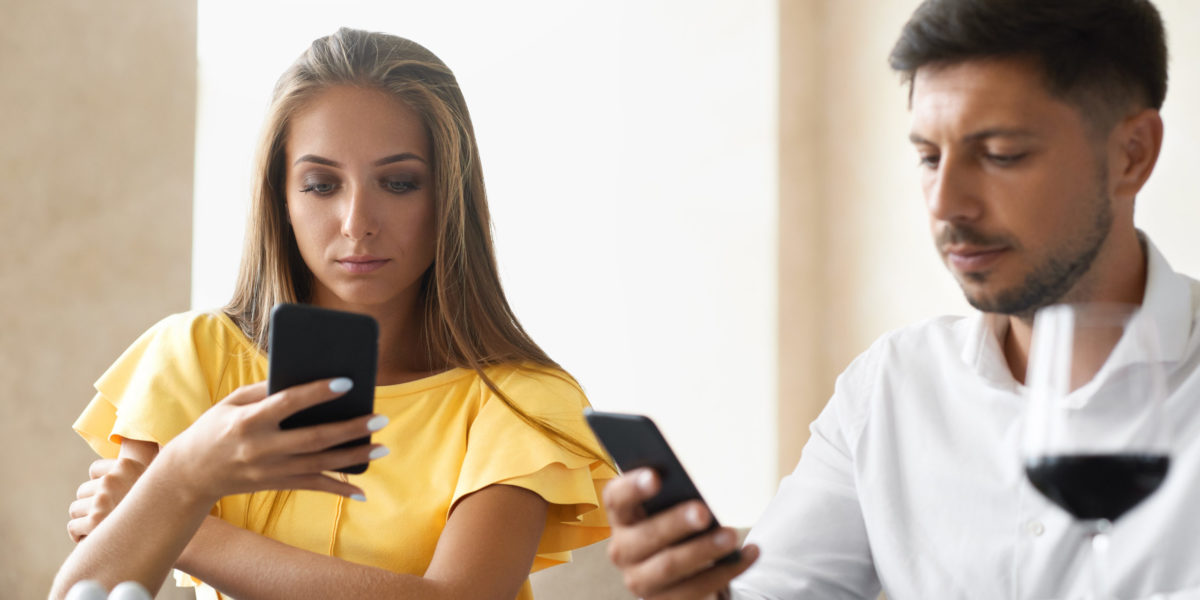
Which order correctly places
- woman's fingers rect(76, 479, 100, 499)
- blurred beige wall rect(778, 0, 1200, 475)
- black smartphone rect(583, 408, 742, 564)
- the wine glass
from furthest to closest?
blurred beige wall rect(778, 0, 1200, 475) → woman's fingers rect(76, 479, 100, 499) → black smartphone rect(583, 408, 742, 564) → the wine glass

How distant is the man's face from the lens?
46.2 inches

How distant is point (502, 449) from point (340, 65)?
635 mm

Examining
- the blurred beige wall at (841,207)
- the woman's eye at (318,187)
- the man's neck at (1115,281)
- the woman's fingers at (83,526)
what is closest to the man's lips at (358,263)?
the woman's eye at (318,187)

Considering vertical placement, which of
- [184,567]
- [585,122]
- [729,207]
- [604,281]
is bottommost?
[184,567]

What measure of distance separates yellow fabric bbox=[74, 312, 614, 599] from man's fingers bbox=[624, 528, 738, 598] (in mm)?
525

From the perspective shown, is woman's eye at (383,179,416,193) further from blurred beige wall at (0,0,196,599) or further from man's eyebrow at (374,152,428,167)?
blurred beige wall at (0,0,196,599)

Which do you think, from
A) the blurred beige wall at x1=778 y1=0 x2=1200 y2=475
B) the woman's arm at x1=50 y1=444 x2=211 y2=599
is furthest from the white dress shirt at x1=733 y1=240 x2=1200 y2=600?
the blurred beige wall at x1=778 y1=0 x2=1200 y2=475

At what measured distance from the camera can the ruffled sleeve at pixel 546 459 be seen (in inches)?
58.4

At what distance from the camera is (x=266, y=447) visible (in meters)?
1.08

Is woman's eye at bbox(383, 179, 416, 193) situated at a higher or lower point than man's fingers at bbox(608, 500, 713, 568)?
higher

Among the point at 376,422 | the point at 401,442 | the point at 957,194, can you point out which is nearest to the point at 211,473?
the point at 376,422

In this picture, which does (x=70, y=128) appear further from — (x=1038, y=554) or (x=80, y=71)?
(x=1038, y=554)

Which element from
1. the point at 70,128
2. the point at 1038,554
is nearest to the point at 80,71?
the point at 70,128

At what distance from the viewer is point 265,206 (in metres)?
1.69
